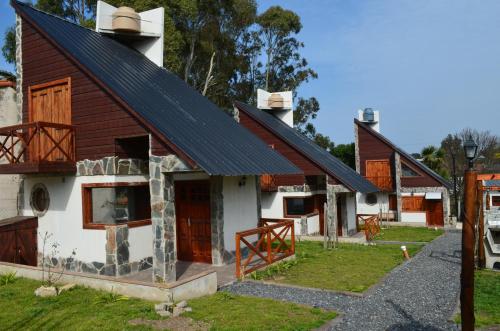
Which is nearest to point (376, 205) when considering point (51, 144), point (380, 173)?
point (380, 173)

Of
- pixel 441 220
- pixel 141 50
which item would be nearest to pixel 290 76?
pixel 441 220

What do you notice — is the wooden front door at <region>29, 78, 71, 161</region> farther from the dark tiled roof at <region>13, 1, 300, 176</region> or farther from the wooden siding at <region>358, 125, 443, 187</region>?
the wooden siding at <region>358, 125, 443, 187</region>

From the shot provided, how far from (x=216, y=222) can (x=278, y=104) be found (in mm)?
14407

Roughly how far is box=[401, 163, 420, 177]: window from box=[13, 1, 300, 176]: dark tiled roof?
643 inches

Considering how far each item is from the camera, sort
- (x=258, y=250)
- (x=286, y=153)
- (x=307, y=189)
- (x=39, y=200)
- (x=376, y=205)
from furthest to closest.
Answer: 1. (x=376, y=205)
2. (x=286, y=153)
3. (x=307, y=189)
4. (x=258, y=250)
5. (x=39, y=200)

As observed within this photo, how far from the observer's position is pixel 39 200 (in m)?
11.8

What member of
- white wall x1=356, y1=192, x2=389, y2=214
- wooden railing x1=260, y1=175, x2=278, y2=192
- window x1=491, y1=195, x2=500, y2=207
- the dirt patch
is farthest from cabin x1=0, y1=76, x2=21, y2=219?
window x1=491, y1=195, x2=500, y2=207

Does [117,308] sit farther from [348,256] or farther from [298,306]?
[348,256]

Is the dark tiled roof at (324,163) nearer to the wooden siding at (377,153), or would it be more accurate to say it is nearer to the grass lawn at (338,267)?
the grass lawn at (338,267)

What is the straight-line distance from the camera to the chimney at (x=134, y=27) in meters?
14.6

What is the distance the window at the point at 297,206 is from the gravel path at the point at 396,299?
317 inches

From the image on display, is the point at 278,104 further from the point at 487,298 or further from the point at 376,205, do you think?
the point at 487,298

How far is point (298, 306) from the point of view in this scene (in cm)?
823

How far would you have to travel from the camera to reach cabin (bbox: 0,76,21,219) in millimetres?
13281
